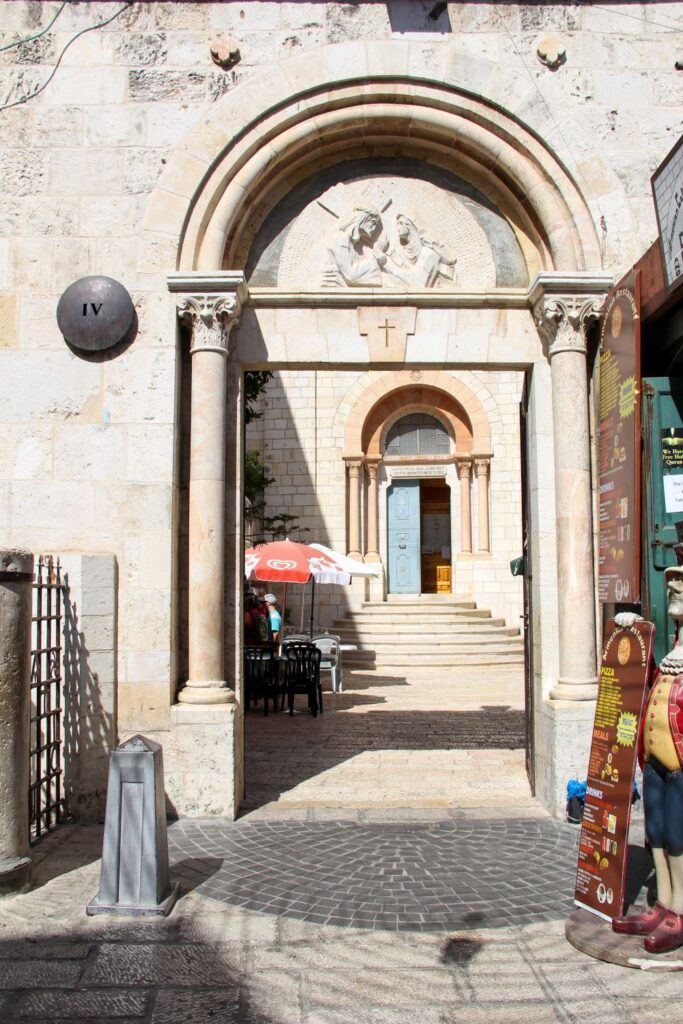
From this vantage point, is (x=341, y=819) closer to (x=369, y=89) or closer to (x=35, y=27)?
(x=369, y=89)

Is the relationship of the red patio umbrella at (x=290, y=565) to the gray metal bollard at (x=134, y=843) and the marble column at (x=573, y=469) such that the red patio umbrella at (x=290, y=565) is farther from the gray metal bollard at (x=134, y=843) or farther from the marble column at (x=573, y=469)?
the gray metal bollard at (x=134, y=843)

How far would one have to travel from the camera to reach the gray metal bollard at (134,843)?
422 centimetres

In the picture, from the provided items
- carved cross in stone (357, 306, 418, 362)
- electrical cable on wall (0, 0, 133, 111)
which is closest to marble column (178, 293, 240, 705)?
carved cross in stone (357, 306, 418, 362)

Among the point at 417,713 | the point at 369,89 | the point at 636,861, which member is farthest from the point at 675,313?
the point at 417,713

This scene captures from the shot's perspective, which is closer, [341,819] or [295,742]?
[341,819]

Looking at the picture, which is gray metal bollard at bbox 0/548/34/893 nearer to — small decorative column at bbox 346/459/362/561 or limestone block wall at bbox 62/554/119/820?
limestone block wall at bbox 62/554/119/820

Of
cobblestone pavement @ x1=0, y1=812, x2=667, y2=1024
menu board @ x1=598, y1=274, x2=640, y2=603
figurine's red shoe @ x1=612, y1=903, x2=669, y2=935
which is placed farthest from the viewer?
menu board @ x1=598, y1=274, x2=640, y2=603

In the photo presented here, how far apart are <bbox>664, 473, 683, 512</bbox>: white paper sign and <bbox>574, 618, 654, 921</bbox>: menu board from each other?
2097 millimetres

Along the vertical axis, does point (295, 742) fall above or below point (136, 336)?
below

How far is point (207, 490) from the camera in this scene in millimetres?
6223

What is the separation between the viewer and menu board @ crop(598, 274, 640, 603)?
555cm

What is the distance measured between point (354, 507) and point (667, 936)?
14989 mm

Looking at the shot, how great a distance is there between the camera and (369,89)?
652 cm

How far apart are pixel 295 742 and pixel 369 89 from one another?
6.30 metres
